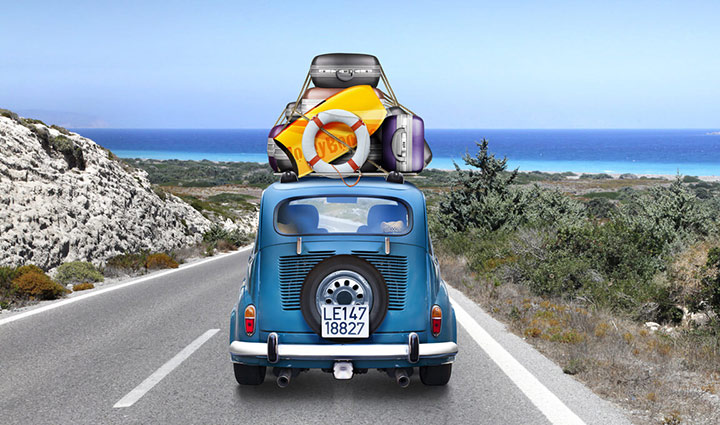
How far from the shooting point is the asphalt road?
4785mm

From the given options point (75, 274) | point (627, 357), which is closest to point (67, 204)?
point (75, 274)

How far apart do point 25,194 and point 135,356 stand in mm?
12274

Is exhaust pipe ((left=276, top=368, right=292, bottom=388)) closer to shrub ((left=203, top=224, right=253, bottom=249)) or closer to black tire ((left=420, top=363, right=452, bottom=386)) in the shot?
black tire ((left=420, top=363, right=452, bottom=386))

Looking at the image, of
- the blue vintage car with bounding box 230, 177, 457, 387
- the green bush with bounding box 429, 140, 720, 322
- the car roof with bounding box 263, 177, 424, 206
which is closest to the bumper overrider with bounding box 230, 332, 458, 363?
the blue vintage car with bounding box 230, 177, 457, 387

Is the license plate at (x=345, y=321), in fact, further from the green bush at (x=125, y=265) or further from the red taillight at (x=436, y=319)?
the green bush at (x=125, y=265)

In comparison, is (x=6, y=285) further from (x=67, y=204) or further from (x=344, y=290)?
(x=344, y=290)

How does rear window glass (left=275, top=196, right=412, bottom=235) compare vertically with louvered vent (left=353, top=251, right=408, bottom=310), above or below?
above

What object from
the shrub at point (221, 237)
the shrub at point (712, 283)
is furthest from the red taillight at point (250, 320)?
the shrub at point (221, 237)

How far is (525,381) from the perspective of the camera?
5676mm

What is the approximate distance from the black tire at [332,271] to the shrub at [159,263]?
1178 centimetres

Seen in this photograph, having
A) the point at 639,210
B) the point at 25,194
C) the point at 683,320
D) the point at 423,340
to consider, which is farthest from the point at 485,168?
the point at 423,340

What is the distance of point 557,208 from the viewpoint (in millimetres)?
26844

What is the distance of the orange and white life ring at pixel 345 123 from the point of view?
6.29m

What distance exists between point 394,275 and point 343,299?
19.0 inches
